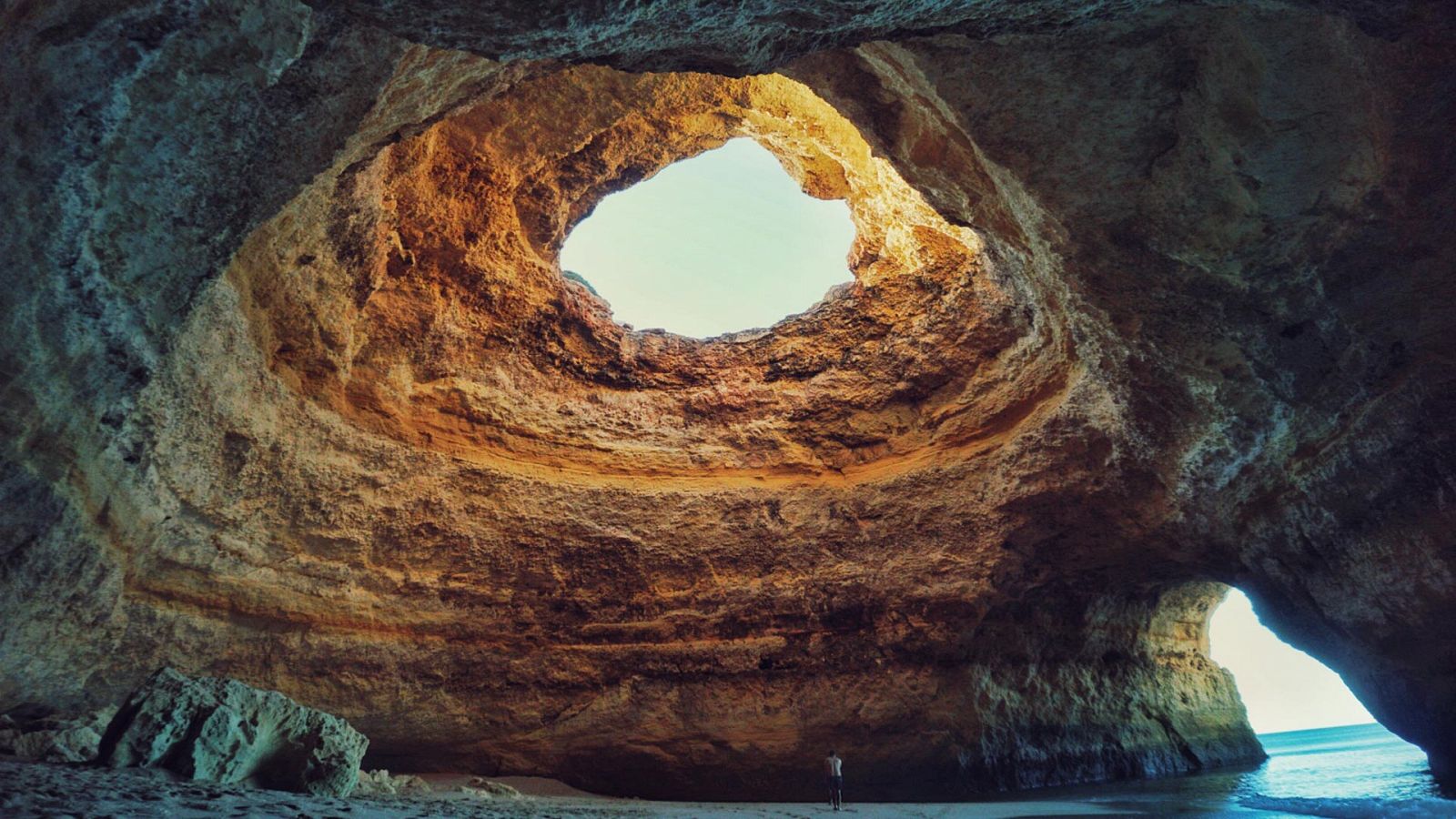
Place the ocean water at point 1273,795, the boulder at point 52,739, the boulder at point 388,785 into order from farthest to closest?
the ocean water at point 1273,795 < the boulder at point 388,785 < the boulder at point 52,739

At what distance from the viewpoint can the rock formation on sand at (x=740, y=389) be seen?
4.46 metres

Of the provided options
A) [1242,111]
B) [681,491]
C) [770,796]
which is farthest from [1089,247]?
[770,796]

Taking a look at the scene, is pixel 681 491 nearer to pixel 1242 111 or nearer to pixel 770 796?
pixel 770 796

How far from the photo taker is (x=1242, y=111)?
200 inches

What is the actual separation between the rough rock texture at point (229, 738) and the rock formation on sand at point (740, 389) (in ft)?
4.95

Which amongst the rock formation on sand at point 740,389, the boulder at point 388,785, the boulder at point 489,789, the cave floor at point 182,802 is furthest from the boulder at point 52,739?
the boulder at point 489,789

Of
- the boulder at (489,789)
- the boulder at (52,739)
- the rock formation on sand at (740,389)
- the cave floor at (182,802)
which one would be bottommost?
the boulder at (489,789)

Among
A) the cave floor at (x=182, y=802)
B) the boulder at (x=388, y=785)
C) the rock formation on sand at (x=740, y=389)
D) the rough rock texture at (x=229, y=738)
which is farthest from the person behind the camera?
the boulder at (x=388, y=785)

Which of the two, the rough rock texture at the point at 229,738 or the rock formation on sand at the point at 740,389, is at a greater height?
the rock formation on sand at the point at 740,389

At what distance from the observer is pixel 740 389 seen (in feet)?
34.6

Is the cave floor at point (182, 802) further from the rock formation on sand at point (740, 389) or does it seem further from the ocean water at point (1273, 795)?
the ocean water at point (1273, 795)

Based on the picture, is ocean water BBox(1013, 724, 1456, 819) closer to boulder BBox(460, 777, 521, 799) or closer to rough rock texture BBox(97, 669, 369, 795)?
boulder BBox(460, 777, 521, 799)

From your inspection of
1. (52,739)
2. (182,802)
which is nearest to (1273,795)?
(182,802)

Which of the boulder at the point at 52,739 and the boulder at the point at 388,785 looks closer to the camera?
the boulder at the point at 52,739
